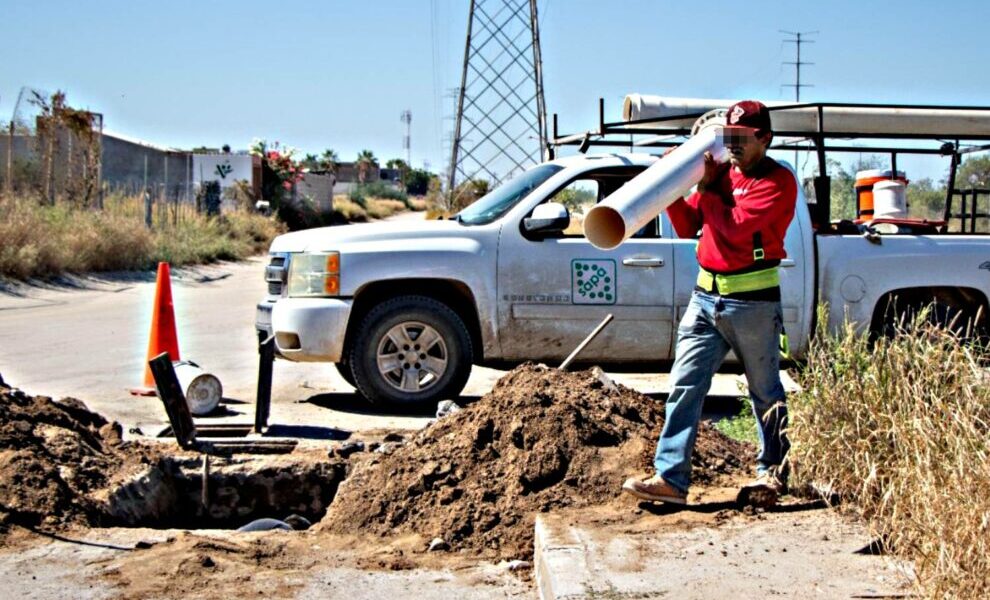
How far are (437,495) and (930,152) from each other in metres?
6.86

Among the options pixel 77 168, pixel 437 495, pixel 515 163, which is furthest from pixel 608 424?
pixel 77 168

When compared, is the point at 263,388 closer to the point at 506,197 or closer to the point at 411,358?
the point at 411,358

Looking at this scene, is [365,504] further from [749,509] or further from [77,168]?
[77,168]

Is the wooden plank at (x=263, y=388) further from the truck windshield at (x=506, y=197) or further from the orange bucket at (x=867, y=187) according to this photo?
the orange bucket at (x=867, y=187)

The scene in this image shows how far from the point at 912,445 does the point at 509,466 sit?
206cm

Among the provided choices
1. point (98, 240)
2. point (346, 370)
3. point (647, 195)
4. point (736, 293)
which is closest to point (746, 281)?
point (736, 293)

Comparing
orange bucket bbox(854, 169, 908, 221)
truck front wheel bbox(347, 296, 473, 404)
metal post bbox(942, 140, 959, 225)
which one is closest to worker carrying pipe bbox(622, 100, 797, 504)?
truck front wheel bbox(347, 296, 473, 404)

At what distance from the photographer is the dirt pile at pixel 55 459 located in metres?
5.97

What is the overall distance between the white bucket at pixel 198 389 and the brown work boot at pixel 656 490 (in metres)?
4.40

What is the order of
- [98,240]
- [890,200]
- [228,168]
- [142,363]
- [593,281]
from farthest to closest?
[228,168] < [98,240] < [142,363] < [890,200] < [593,281]

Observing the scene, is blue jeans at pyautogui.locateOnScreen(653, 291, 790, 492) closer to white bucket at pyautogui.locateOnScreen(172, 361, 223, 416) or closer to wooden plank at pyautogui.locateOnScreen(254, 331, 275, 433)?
wooden plank at pyautogui.locateOnScreen(254, 331, 275, 433)

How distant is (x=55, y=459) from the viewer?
6570 mm

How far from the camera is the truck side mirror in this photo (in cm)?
894

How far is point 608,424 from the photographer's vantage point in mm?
6371
